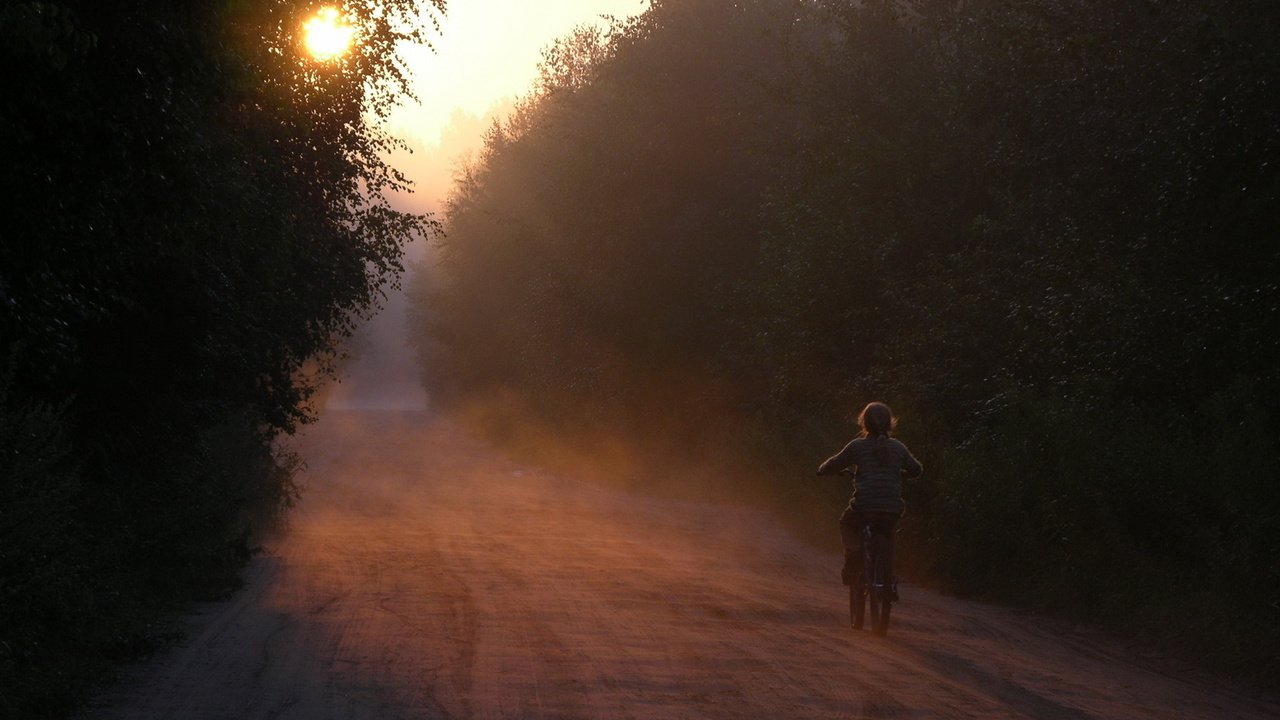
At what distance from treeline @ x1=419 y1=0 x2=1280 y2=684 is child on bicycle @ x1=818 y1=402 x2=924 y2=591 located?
2665 mm

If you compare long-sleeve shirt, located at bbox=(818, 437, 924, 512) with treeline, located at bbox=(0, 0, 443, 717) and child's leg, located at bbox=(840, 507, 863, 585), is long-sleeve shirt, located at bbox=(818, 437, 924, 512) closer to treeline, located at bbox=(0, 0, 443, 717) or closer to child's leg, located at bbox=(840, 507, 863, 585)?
child's leg, located at bbox=(840, 507, 863, 585)

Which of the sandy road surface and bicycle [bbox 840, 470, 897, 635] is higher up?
bicycle [bbox 840, 470, 897, 635]

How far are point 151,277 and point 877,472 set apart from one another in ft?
24.1

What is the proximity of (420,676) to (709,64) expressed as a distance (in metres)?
27.4

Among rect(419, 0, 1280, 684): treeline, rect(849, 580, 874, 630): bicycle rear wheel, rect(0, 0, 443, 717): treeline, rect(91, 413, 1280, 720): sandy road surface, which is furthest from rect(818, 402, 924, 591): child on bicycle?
rect(0, 0, 443, 717): treeline

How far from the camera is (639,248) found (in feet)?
111

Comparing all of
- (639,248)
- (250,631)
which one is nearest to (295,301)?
(250,631)

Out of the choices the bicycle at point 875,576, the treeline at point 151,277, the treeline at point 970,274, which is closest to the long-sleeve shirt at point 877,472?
the bicycle at point 875,576

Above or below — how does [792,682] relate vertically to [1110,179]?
below

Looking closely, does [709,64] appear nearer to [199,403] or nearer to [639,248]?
[639,248]

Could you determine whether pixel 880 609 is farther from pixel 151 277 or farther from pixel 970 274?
pixel 970 274

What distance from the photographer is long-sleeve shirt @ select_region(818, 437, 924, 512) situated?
11617 millimetres

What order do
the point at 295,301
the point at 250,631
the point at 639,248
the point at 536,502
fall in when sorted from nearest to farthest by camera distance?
1. the point at 250,631
2. the point at 295,301
3. the point at 536,502
4. the point at 639,248

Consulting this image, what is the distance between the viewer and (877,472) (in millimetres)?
11688
